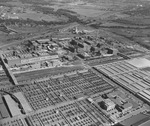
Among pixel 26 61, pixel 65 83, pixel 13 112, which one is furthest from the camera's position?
pixel 26 61

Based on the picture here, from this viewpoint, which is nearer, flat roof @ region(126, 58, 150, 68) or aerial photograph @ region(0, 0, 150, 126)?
aerial photograph @ region(0, 0, 150, 126)

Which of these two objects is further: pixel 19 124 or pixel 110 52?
pixel 110 52

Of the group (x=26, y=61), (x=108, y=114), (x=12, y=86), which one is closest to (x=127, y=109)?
(x=108, y=114)

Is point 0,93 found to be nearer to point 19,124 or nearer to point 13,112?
point 13,112

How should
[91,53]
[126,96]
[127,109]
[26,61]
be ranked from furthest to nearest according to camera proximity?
[91,53], [26,61], [126,96], [127,109]

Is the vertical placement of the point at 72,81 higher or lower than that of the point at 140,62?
lower

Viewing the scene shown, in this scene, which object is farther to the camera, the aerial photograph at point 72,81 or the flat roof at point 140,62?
the flat roof at point 140,62

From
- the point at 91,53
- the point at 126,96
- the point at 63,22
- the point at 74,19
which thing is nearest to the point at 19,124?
the point at 126,96

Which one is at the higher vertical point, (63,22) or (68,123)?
(63,22)

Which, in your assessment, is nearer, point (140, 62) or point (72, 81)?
point (72, 81)

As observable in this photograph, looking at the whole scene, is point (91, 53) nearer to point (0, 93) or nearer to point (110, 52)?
point (110, 52)
